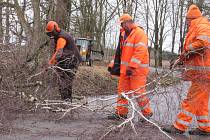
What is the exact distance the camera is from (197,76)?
708 cm

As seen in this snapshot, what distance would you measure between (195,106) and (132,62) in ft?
5.02

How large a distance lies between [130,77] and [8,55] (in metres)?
2.31

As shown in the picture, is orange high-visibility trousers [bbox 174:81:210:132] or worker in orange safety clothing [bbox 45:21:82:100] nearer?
orange high-visibility trousers [bbox 174:81:210:132]

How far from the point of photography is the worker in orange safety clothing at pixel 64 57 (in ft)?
31.1

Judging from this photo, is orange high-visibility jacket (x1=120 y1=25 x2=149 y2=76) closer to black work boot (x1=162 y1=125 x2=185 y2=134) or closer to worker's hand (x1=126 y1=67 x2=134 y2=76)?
worker's hand (x1=126 y1=67 x2=134 y2=76)

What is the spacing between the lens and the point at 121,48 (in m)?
8.76

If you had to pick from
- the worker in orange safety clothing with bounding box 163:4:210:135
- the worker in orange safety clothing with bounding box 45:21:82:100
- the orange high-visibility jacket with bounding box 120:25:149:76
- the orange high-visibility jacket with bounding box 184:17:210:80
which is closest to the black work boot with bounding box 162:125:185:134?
the worker in orange safety clothing with bounding box 163:4:210:135

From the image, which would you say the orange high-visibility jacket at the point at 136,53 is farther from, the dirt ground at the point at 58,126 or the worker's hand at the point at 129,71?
the dirt ground at the point at 58,126

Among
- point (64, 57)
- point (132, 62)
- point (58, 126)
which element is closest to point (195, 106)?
point (132, 62)

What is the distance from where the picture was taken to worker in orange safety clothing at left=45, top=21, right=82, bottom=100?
31.1ft

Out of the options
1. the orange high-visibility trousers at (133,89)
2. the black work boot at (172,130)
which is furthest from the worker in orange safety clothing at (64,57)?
the black work boot at (172,130)

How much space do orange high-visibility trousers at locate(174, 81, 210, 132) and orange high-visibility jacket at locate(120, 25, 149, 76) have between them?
4.34 ft

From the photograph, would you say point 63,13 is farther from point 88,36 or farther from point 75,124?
point 75,124

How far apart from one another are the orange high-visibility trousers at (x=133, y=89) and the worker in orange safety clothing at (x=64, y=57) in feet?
4.60
